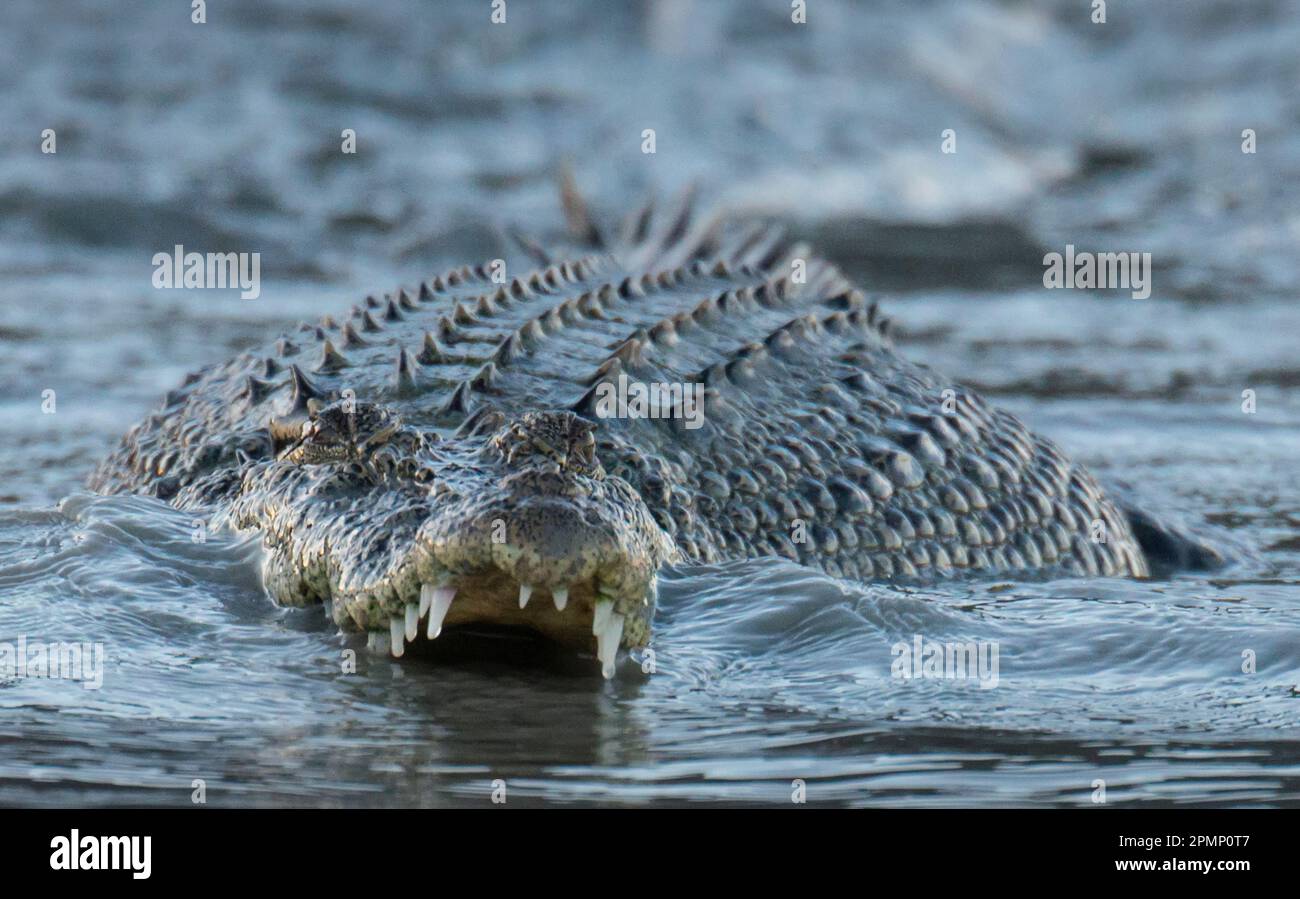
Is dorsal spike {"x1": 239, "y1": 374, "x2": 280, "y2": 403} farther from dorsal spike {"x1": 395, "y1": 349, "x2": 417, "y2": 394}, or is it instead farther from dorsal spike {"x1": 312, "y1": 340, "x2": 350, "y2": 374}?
dorsal spike {"x1": 395, "y1": 349, "x2": 417, "y2": 394}

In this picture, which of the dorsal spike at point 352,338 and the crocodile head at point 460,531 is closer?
the crocodile head at point 460,531

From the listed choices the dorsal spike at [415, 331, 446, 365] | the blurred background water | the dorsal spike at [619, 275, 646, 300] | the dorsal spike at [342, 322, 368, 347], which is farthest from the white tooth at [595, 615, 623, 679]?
the dorsal spike at [619, 275, 646, 300]

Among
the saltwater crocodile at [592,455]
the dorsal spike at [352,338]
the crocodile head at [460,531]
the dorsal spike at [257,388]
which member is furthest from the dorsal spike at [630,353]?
the dorsal spike at [257,388]

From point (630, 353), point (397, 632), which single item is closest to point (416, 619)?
point (397, 632)

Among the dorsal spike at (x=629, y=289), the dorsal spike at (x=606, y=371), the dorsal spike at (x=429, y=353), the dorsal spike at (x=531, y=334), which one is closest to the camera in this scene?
the dorsal spike at (x=606, y=371)

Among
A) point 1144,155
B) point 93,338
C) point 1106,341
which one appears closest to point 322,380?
point 93,338

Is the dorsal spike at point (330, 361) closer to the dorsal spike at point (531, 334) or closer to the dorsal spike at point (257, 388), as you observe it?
the dorsal spike at point (257, 388)
